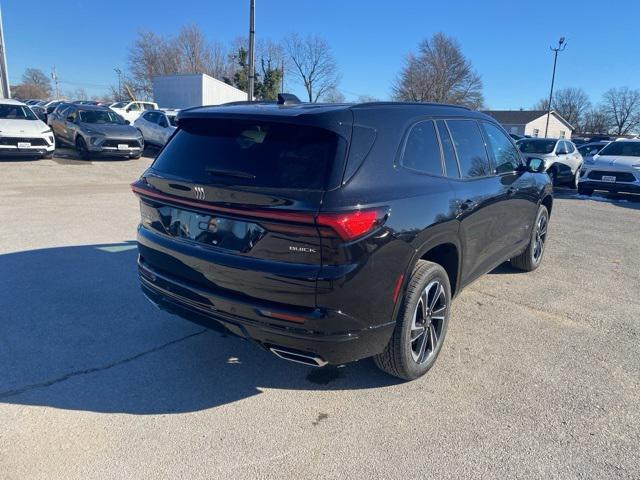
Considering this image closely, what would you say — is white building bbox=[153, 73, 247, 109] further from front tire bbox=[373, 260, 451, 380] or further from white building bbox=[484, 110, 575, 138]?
white building bbox=[484, 110, 575, 138]

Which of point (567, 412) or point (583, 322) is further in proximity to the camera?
point (583, 322)

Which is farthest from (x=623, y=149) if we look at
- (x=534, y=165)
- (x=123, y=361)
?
(x=123, y=361)

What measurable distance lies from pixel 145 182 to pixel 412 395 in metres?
2.33

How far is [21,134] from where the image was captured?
13961 mm

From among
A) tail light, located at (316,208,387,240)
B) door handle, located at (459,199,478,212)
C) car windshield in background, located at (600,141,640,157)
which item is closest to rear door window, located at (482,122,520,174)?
door handle, located at (459,199,478,212)

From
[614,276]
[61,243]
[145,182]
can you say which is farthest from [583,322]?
[61,243]

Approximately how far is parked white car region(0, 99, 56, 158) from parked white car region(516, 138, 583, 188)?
1466 centimetres

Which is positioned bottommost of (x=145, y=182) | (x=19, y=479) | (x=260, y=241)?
(x=19, y=479)

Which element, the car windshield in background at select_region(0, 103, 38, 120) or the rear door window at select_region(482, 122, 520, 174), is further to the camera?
the car windshield in background at select_region(0, 103, 38, 120)

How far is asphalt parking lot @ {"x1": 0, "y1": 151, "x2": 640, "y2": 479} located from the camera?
2.53 m

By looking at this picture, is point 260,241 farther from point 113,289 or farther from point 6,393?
point 113,289

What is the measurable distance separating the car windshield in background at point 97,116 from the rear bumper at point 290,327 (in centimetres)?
1590

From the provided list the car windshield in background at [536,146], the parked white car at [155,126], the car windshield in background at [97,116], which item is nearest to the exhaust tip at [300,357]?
the car windshield in background at [536,146]

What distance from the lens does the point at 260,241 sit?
2.65 meters
